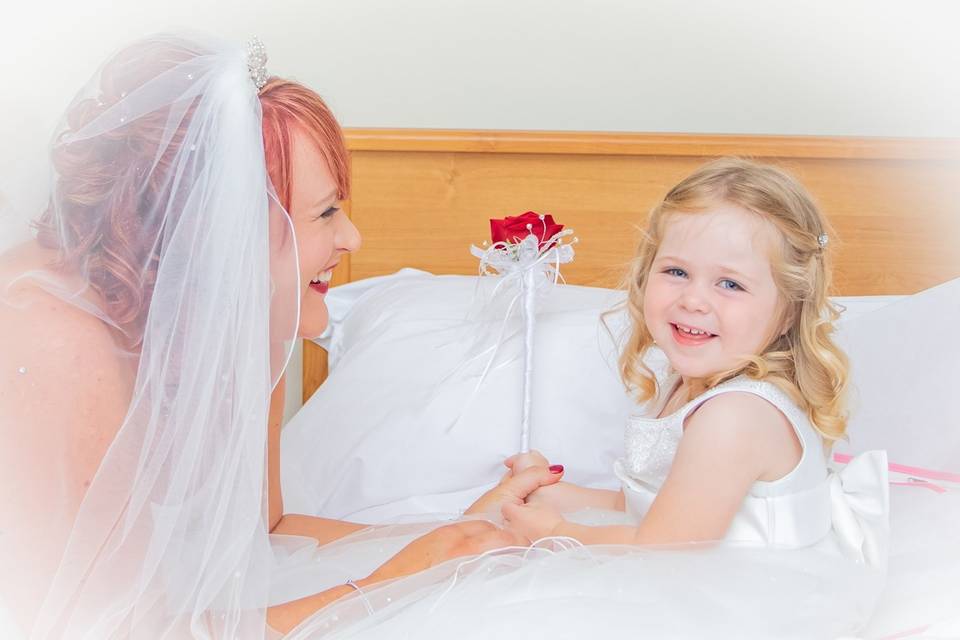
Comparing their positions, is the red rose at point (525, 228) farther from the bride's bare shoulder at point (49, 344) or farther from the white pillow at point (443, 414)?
the bride's bare shoulder at point (49, 344)

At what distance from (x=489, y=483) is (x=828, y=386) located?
70 centimetres

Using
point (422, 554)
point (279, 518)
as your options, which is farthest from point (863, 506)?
point (279, 518)

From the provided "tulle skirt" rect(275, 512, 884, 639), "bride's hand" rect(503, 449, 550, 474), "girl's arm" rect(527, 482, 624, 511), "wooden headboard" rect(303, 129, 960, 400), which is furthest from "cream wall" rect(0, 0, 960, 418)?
"tulle skirt" rect(275, 512, 884, 639)

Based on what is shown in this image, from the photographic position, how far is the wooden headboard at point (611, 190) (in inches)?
101

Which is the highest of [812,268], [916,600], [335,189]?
[335,189]

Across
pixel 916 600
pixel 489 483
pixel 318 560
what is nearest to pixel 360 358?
pixel 489 483

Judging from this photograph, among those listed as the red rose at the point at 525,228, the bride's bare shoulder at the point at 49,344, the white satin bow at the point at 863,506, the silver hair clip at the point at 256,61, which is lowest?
the white satin bow at the point at 863,506

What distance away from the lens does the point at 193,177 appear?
1.28 m

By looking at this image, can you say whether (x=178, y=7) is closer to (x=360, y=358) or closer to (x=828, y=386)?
(x=360, y=358)

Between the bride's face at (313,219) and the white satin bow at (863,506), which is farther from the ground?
the bride's face at (313,219)

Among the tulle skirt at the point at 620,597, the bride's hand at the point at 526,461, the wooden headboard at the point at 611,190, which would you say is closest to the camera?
the tulle skirt at the point at 620,597

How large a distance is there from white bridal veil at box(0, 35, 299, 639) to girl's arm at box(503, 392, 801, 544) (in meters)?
0.53

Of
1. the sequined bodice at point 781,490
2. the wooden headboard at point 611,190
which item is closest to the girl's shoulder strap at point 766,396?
the sequined bodice at point 781,490

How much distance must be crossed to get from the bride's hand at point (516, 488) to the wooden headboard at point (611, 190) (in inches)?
33.0
